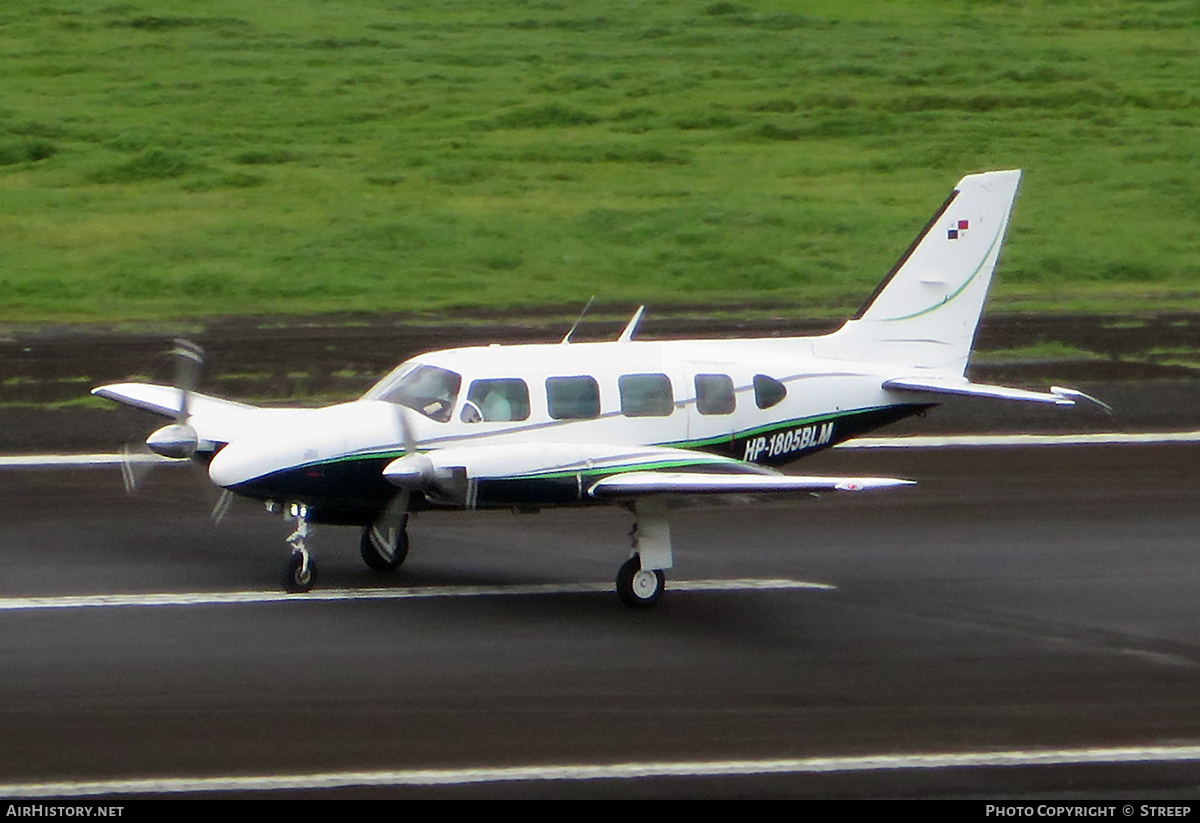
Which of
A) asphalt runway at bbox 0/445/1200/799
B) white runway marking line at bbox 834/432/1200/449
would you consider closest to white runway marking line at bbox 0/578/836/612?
asphalt runway at bbox 0/445/1200/799

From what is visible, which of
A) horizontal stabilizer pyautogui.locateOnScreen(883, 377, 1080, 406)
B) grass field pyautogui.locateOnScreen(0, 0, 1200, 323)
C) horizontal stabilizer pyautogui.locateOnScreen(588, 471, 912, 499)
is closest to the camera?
horizontal stabilizer pyautogui.locateOnScreen(588, 471, 912, 499)

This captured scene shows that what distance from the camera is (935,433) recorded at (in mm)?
20719

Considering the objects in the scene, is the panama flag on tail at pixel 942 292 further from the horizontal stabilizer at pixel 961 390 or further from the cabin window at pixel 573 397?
the cabin window at pixel 573 397

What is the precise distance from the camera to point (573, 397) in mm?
13828

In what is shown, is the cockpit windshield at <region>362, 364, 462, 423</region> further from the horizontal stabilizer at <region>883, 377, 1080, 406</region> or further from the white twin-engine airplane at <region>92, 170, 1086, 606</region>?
the horizontal stabilizer at <region>883, 377, 1080, 406</region>

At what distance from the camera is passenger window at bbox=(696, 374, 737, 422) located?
14359mm

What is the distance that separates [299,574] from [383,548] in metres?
0.99

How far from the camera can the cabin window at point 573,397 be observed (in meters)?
13.7

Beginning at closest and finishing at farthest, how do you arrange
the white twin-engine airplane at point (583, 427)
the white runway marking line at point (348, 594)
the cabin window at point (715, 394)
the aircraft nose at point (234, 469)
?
the aircraft nose at point (234, 469), the white twin-engine airplane at point (583, 427), the white runway marking line at point (348, 594), the cabin window at point (715, 394)

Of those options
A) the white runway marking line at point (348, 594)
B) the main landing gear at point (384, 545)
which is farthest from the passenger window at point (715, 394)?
the main landing gear at point (384, 545)

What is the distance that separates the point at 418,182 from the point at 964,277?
66.4 ft

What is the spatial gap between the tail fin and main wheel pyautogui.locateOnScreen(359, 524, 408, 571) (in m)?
4.56

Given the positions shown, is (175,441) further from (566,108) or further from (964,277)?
(566,108)

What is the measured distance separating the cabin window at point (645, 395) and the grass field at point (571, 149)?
46.3 feet
